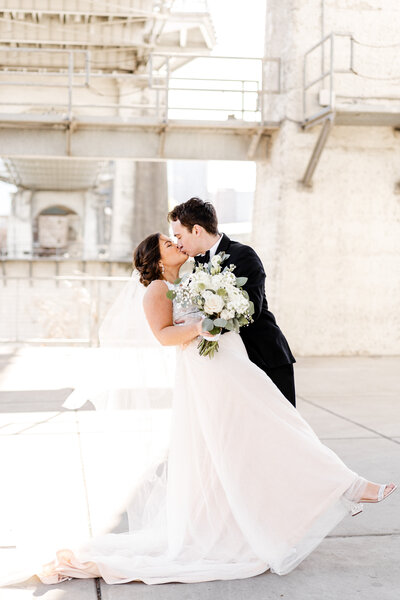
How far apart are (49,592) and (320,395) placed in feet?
21.5

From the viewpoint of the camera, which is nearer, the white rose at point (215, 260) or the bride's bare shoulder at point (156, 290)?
the white rose at point (215, 260)

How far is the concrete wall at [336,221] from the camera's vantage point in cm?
1375

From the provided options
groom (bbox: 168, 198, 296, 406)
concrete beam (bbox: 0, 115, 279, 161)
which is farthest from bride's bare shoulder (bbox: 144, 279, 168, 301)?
concrete beam (bbox: 0, 115, 279, 161)

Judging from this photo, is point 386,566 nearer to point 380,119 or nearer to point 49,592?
point 49,592

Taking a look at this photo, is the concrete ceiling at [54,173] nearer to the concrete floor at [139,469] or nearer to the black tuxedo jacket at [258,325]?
the concrete floor at [139,469]

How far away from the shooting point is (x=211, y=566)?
374cm

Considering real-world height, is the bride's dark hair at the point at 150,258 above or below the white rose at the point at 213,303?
above

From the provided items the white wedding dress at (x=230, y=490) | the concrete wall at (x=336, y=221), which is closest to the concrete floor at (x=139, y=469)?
the white wedding dress at (x=230, y=490)

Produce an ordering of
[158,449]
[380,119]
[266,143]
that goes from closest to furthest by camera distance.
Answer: [158,449] < [380,119] < [266,143]

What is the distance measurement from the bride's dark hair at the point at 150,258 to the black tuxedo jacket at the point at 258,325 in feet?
0.97

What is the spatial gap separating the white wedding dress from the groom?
13 cm

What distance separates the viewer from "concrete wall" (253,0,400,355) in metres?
13.8

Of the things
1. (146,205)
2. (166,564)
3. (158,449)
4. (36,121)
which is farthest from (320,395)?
(146,205)

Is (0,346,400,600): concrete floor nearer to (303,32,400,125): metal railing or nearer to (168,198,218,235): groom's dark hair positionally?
(168,198,218,235): groom's dark hair
